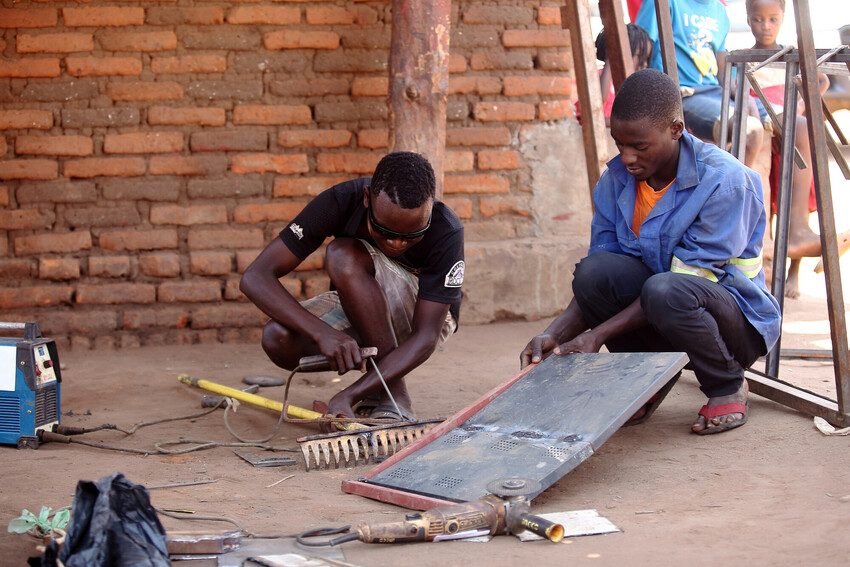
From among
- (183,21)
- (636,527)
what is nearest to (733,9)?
(183,21)

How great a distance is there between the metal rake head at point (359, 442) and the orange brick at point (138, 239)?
238 centimetres

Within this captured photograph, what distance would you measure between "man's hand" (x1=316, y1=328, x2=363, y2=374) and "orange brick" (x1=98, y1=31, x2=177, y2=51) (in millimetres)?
2412

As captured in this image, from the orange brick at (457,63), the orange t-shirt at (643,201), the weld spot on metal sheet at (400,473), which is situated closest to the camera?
the weld spot on metal sheet at (400,473)

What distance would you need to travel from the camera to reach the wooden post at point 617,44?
4988mm

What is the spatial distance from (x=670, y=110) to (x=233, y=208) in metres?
2.79

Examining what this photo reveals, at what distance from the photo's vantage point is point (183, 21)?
557cm

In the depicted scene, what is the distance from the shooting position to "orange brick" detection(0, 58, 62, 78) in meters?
5.45

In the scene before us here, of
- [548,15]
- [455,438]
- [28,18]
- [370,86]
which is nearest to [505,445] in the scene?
[455,438]

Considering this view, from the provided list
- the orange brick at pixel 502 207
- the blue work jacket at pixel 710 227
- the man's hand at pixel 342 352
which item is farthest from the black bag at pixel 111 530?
the orange brick at pixel 502 207

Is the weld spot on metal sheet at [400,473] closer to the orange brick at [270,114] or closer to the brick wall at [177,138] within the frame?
the brick wall at [177,138]

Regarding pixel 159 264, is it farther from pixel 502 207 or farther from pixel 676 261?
pixel 676 261

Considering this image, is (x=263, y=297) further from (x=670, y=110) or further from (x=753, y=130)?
(x=753, y=130)

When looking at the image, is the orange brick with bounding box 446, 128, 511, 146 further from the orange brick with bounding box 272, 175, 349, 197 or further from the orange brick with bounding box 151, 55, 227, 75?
the orange brick with bounding box 151, 55, 227, 75

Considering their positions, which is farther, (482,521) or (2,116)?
(2,116)
